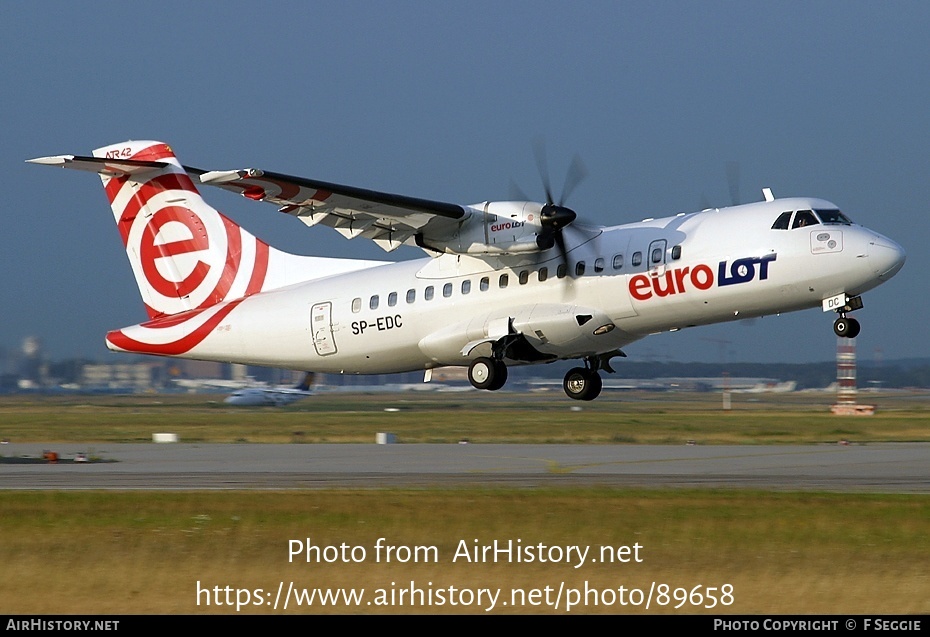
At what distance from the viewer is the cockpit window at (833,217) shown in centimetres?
2109

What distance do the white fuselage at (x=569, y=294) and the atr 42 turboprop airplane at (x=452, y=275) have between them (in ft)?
0.10

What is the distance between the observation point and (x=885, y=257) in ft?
67.1

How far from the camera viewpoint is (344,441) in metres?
40.4

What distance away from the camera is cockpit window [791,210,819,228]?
69.2 ft

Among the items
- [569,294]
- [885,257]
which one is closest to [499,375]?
[569,294]

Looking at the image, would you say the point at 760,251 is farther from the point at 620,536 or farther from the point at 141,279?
the point at 141,279

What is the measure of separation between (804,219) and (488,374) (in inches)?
270

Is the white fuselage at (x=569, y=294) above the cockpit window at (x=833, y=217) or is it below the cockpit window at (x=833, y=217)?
below

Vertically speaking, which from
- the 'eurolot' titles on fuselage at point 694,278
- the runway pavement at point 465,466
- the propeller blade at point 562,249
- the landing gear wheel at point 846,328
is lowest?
the runway pavement at point 465,466

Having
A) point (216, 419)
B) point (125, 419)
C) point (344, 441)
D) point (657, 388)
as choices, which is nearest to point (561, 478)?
point (344, 441)

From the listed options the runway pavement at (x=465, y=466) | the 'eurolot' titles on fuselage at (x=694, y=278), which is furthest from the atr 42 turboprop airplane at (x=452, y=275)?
the runway pavement at (x=465, y=466)

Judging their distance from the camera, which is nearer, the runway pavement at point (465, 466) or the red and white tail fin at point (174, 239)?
the runway pavement at point (465, 466)

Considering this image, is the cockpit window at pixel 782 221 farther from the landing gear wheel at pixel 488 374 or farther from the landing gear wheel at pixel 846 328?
the landing gear wheel at pixel 488 374

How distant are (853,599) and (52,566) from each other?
952cm
